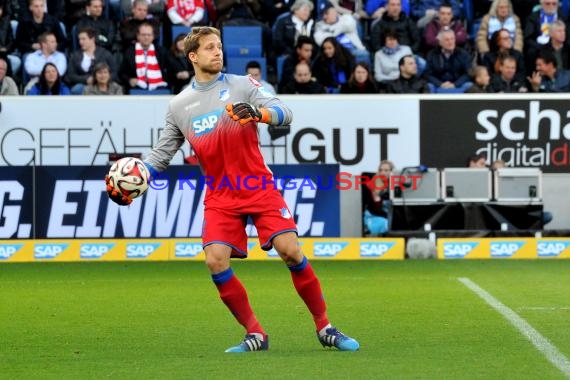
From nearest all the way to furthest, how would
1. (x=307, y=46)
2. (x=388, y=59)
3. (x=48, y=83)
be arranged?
(x=48, y=83), (x=307, y=46), (x=388, y=59)

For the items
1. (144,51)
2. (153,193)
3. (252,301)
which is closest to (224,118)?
(252,301)

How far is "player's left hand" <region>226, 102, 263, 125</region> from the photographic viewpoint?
27.1 ft

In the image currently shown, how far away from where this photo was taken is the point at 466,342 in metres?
9.16

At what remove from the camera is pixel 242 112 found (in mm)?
8289

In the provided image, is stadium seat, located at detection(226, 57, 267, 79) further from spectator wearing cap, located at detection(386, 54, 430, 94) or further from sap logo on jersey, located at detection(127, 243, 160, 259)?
sap logo on jersey, located at detection(127, 243, 160, 259)

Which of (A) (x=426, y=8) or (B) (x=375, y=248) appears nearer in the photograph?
(B) (x=375, y=248)

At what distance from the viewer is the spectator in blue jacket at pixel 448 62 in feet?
71.1

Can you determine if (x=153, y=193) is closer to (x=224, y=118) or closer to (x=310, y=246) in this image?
(x=310, y=246)

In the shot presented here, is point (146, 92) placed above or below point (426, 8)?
below

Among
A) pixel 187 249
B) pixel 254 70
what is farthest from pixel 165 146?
pixel 254 70

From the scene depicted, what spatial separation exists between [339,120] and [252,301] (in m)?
7.49

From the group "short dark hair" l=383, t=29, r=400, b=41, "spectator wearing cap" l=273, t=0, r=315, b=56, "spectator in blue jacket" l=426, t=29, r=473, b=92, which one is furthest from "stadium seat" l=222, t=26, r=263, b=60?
"spectator in blue jacket" l=426, t=29, r=473, b=92

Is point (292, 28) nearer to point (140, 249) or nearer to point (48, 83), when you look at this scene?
point (48, 83)

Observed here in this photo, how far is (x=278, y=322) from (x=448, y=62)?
11748 mm
